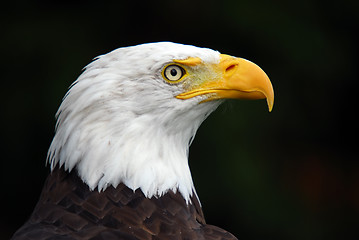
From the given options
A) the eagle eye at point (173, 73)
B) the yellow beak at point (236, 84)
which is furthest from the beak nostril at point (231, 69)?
the eagle eye at point (173, 73)

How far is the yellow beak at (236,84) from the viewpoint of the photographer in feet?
10.1

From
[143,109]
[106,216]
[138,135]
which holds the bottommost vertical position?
[106,216]

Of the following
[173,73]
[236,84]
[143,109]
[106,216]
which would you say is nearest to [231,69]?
[236,84]

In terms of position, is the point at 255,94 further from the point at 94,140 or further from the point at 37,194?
the point at 37,194

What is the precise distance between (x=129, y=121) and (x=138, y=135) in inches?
2.9

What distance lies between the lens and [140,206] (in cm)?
293

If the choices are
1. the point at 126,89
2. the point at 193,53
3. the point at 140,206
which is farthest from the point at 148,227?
the point at 193,53

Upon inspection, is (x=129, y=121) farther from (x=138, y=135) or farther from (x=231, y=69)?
(x=231, y=69)

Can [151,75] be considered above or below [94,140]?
above

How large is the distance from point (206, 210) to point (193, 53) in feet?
8.11

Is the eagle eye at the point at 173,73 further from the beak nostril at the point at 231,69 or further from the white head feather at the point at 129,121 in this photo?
the beak nostril at the point at 231,69

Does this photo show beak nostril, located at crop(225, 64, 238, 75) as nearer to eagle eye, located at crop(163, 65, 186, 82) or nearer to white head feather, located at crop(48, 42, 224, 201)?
white head feather, located at crop(48, 42, 224, 201)

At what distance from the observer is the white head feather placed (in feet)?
9.75

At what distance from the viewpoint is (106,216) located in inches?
112
